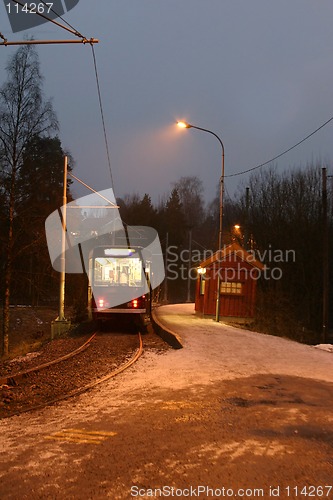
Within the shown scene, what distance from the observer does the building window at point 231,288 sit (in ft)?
83.3

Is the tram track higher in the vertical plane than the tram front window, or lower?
lower

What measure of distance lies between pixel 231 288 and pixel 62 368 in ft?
51.8

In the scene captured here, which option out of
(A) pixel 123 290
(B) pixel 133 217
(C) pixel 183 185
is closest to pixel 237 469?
(A) pixel 123 290

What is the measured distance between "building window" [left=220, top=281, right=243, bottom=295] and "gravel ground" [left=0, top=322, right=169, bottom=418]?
8.82 metres

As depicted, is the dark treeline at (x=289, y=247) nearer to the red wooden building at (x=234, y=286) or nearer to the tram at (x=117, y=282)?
the red wooden building at (x=234, y=286)

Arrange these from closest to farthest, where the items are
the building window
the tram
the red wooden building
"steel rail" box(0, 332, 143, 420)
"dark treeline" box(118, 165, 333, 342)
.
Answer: "steel rail" box(0, 332, 143, 420), the tram, the red wooden building, the building window, "dark treeline" box(118, 165, 333, 342)

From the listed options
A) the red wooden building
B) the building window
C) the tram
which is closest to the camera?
the tram

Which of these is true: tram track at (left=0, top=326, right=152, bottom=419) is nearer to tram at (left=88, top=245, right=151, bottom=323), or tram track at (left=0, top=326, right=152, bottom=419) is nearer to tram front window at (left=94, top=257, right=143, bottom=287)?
tram at (left=88, top=245, right=151, bottom=323)

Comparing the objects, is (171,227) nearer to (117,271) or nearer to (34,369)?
(117,271)

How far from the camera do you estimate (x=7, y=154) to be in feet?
67.6

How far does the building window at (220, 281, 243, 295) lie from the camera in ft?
83.3

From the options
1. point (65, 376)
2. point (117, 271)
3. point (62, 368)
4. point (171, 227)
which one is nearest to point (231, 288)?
point (117, 271)

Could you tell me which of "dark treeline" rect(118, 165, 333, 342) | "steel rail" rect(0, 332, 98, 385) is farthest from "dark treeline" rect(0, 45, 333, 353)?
"steel rail" rect(0, 332, 98, 385)

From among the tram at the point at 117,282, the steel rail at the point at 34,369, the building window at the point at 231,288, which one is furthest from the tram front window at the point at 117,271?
the building window at the point at 231,288
